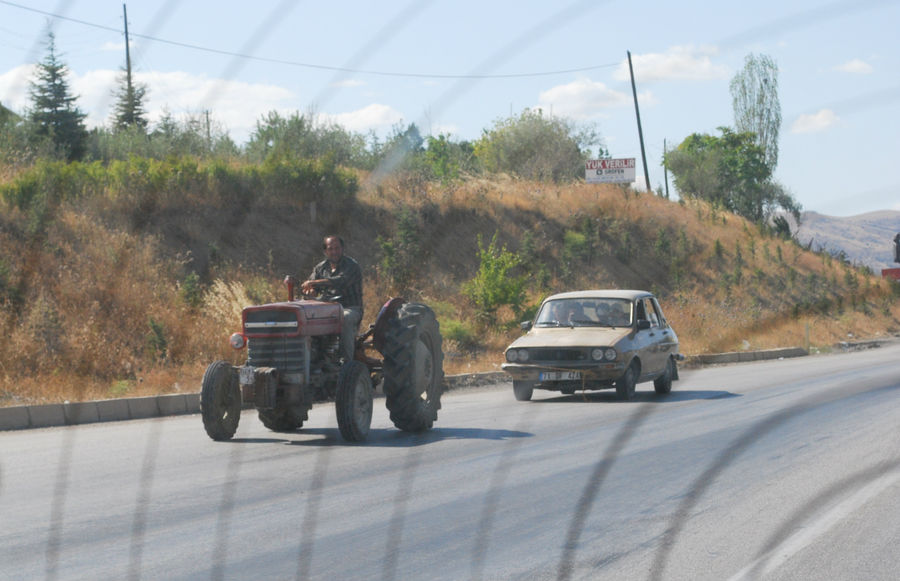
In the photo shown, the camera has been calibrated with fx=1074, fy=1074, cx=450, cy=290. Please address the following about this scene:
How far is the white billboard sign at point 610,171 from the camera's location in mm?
47938

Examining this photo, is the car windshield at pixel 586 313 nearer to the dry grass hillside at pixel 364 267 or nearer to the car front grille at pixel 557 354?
the car front grille at pixel 557 354

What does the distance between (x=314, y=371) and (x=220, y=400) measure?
105cm

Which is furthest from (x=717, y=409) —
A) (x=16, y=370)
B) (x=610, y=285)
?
(x=610, y=285)

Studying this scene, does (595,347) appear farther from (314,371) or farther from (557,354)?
(314,371)

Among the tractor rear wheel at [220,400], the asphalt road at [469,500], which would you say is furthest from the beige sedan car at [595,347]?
the tractor rear wheel at [220,400]

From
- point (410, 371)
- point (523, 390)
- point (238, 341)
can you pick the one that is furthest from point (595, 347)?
point (238, 341)

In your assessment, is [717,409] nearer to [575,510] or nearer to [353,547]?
[575,510]

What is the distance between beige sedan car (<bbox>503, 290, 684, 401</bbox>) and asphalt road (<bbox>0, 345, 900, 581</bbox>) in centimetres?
241

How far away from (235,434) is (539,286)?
77.2 feet

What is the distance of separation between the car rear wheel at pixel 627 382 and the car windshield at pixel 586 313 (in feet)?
3.09

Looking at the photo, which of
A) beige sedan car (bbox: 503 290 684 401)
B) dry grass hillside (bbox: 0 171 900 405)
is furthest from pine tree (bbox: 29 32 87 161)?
beige sedan car (bbox: 503 290 684 401)

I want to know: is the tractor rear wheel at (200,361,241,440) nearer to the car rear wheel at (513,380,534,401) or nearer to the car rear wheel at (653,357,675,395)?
the car rear wheel at (513,380,534,401)

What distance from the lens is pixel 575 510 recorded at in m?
7.56

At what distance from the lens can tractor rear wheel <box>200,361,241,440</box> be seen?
11.2 m
